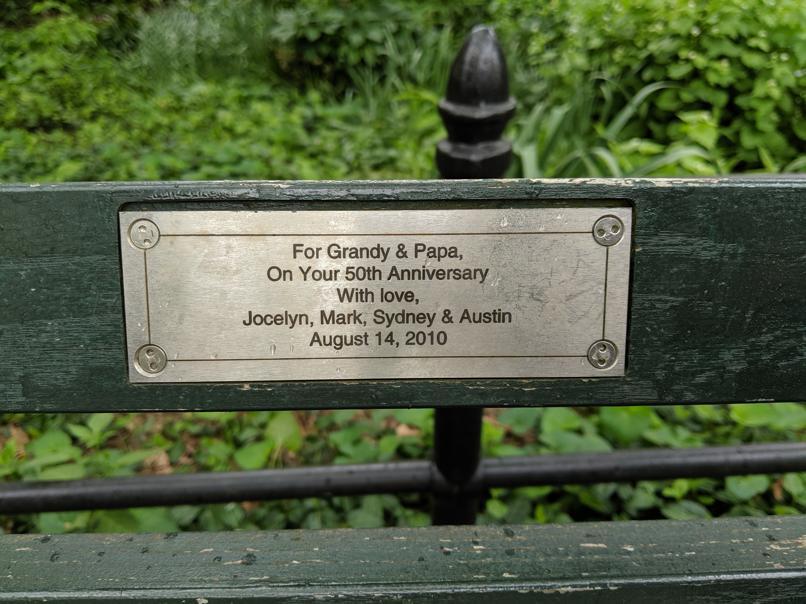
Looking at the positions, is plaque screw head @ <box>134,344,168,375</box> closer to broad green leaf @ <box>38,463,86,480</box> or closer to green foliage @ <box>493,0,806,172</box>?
broad green leaf @ <box>38,463,86,480</box>

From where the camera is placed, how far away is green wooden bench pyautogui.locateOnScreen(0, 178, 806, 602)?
0.94m

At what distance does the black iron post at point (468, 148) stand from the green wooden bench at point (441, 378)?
0.43m

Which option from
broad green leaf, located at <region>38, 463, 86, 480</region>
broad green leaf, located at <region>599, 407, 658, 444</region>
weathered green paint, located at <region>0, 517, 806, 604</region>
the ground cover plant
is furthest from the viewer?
broad green leaf, located at <region>599, 407, 658, 444</region>

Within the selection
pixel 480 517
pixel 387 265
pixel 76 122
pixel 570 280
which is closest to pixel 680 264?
pixel 570 280

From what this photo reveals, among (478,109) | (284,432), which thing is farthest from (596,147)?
(478,109)

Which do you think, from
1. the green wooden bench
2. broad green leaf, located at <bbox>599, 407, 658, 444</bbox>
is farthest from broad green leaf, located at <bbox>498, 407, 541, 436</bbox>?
the green wooden bench

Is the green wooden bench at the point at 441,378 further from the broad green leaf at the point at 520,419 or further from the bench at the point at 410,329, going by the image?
the broad green leaf at the point at 520,419

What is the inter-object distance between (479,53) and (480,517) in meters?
1.15

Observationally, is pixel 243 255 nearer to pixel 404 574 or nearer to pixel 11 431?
pixel 404 574

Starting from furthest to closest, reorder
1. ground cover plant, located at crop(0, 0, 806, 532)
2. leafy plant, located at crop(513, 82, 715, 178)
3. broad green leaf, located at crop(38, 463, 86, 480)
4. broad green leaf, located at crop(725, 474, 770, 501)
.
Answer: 1. leafy plant, located at crop(513, 82, 715, 178)
2. ground cover plant, located at crop(0, 0, 806, 532)
3. broad green leaf, located at crop(725, 474, 770, 501)
4. broad green leaf, located at crop(38, 463, 86, 480)

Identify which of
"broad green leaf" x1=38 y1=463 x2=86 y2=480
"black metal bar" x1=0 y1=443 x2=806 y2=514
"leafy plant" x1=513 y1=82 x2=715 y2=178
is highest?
"leafy plant" x1=513 y1=82 x2=715 y2=178

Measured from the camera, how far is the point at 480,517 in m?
2.05

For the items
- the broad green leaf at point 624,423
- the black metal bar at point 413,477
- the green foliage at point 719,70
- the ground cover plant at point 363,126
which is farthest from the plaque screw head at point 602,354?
the green foliage at point 719,70

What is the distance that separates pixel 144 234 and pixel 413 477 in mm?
856
